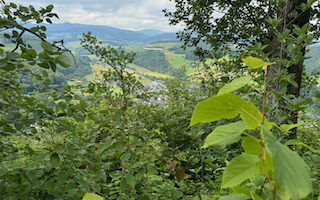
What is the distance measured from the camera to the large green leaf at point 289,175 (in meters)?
0.32

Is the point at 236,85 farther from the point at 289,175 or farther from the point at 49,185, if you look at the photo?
the point at 49,185

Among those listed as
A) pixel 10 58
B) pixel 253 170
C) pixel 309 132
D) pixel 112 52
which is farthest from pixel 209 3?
pixel 253 170

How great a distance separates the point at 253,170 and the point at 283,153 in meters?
0.16

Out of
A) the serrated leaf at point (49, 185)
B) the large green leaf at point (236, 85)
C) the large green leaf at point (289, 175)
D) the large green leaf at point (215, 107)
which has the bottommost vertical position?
the serrated leaf at point (49, 185)

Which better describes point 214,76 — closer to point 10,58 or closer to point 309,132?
point 309,132

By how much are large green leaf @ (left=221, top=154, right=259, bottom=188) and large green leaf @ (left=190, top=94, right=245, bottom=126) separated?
0.47 feet

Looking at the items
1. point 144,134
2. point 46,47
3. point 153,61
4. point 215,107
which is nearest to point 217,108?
point 215,107

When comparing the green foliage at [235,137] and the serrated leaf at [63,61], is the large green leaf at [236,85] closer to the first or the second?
the green foliage at [235,137]

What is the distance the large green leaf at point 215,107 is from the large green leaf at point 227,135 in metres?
0.05

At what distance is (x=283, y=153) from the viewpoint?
0.34 m

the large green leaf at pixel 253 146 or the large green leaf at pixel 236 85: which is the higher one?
the large green leaf at pixel 236 85

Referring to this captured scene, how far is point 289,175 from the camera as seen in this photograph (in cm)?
33

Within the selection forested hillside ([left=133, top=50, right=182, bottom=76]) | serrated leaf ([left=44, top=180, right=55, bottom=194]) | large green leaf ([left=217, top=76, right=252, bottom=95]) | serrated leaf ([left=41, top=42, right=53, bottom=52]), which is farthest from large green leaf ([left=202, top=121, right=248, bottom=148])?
forested hillside ([left=133, top=50, right=182, bottom=76])

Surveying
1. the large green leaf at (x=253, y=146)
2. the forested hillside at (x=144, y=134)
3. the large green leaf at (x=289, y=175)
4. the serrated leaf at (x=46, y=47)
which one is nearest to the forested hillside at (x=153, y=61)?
the forested hillside at (x=144, y=134)
